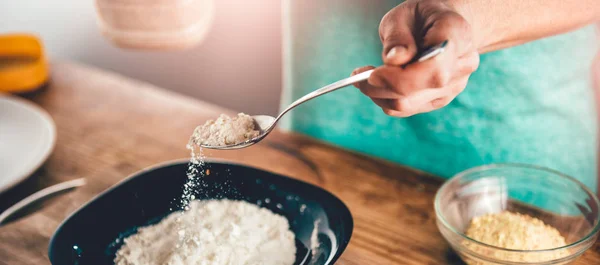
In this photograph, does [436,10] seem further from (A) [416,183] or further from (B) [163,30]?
(B) [163,30]

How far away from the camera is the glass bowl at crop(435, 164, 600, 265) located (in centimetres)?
71

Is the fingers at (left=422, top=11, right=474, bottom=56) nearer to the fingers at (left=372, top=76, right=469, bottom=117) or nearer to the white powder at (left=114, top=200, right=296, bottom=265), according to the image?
the fingers at (left=372, top=76, right=469, bottom=117)

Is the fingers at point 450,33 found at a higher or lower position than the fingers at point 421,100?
higher

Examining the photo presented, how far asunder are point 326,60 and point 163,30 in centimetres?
30

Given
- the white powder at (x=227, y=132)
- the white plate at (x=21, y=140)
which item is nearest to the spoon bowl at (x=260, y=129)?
the white powder at (x=227, y=132)

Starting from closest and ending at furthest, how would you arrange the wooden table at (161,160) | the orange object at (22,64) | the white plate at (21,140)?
the wooden table at (161,160)
the white plate at (21,140)
the orange object at (22,64)

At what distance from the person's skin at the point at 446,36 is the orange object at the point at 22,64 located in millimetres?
864

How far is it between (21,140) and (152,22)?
1.11 feet

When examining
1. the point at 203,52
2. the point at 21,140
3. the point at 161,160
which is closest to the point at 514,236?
the point at 161,160

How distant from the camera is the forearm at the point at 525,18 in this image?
709 mm

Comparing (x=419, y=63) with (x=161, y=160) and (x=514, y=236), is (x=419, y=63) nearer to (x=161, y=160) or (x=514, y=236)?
(x=514, y=236)

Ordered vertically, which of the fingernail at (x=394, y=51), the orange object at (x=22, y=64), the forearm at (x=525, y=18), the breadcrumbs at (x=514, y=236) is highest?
the fingernail at (x=394, y=51)

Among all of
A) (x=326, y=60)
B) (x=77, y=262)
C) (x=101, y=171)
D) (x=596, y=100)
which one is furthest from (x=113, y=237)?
(x=596, y=100)

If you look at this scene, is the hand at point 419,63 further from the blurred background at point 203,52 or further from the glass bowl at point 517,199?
the blurred background at point 203,52
